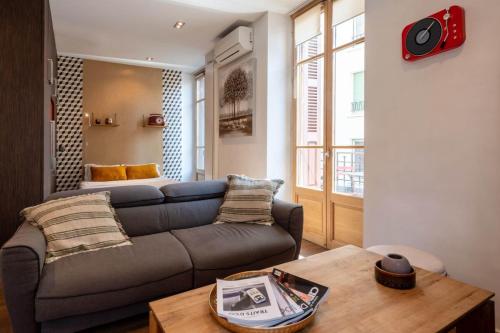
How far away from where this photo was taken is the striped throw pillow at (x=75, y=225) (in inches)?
71.5

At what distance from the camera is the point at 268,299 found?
1.18 metres

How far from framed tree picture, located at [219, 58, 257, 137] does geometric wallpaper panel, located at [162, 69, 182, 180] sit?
1.95 m

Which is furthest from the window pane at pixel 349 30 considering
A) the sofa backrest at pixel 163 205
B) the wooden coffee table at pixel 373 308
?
the wooden coffee table at pixel 373 308

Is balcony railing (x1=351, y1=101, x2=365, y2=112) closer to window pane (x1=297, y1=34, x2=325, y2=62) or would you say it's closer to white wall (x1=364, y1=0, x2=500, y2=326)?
white wall (x1=364, y1=0, x2=500, y2=326)

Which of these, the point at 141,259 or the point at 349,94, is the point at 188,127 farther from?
the point at 141,259

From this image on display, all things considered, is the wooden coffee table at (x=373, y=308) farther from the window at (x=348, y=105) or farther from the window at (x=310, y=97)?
the window at (x=310, y=97)

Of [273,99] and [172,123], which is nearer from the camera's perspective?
[273,99]

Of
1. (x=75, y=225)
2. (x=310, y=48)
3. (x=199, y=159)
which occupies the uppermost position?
(x=310, y=48)

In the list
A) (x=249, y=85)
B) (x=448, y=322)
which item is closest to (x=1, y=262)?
(x=448, y=322)

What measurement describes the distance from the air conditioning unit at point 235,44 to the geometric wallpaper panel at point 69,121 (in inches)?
114

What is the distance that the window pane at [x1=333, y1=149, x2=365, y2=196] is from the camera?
9.58ft

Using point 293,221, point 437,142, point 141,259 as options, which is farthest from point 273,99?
point 141,259

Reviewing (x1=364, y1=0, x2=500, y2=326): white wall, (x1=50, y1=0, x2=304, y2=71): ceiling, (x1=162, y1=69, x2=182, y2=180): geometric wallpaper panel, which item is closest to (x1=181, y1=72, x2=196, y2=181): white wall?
(x1=162, y1=69, x2=182, y2=180): geometric wallpaper panel

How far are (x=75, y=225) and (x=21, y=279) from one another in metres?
0.48
